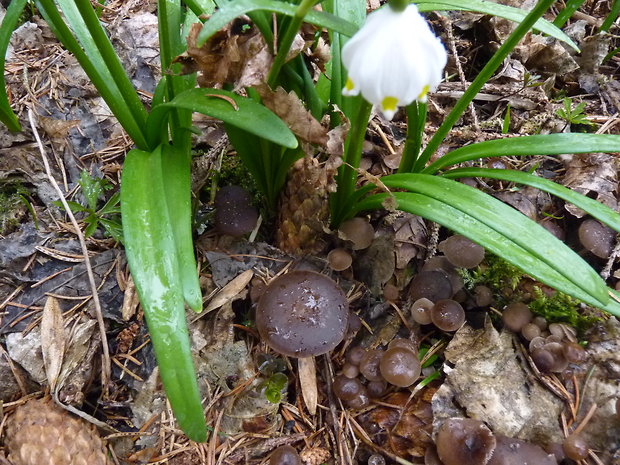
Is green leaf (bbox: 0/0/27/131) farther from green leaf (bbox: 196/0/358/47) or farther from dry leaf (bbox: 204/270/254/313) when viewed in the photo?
dry leaf (bbox: 204/270/254/313)

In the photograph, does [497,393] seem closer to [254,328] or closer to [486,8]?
[254,328]

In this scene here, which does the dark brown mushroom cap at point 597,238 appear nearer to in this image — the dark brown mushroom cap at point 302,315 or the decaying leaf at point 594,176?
the decaying leaf at point 594,176

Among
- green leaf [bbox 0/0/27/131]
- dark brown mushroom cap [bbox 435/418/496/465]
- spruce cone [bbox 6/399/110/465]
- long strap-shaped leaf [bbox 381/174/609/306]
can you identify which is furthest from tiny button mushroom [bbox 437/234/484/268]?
green leaf [bbox 0/0/27/131]

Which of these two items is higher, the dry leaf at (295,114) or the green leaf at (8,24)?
the green leaf at (8,24)

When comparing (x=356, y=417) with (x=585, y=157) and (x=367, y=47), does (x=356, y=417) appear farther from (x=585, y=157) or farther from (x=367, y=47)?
(x=585, y=157)

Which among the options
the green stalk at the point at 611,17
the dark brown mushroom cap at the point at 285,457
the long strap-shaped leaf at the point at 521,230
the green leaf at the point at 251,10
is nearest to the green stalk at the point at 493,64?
the long strap-shaped leaf at the point at 521,230

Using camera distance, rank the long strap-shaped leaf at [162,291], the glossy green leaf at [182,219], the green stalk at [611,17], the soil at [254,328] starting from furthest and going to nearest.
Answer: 1. the green stalk at [611,17]
2. the soil at [254,328]
3. the glossy green leaf at [182,219]
4. the long strap-shaped leaf at [162,291]

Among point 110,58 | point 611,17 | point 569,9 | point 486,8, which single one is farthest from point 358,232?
point 611,17
